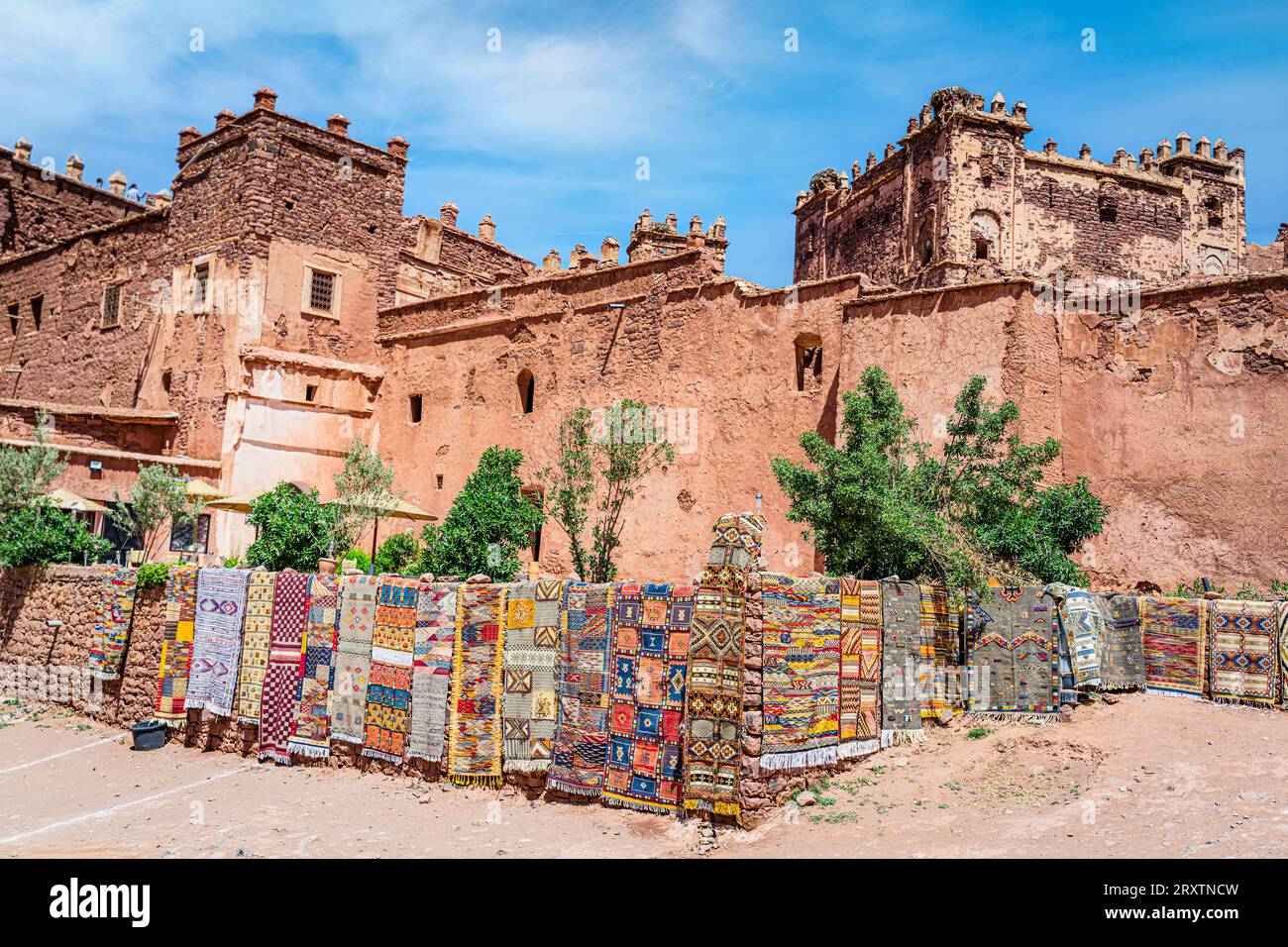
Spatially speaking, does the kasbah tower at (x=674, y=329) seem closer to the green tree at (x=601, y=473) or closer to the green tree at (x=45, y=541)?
the green tree at (x=601, y=473)

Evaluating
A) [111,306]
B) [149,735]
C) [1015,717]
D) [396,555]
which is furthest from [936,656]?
[111,306]

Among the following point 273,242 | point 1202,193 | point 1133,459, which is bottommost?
point 1133,459

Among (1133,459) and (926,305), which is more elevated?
(926,305)

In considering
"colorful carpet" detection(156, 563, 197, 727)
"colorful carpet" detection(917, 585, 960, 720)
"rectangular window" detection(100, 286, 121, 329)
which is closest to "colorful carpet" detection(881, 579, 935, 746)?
"colorful carpet" detection(917, 585, 960, 720)

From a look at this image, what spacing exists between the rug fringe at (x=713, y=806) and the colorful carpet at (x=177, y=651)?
7.16m

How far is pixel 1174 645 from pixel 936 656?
2.95 meters

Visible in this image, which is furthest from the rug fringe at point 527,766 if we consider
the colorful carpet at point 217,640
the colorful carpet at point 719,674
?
the colorful carpet at point 217,640

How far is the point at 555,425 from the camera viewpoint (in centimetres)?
2027

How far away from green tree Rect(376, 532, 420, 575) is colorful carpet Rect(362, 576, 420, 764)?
7.83 meters

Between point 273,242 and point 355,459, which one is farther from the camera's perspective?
point 273,242

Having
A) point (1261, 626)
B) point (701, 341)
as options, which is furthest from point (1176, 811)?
point (701, 341)

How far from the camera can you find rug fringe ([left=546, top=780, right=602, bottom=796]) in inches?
368

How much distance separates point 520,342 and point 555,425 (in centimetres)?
223

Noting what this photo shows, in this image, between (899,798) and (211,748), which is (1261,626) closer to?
(899,798)
